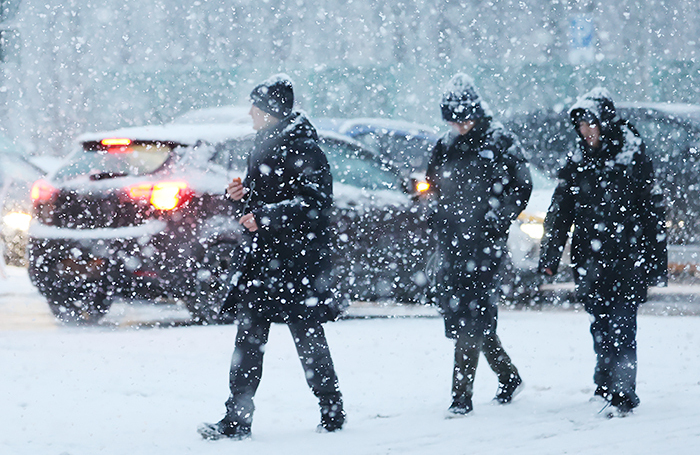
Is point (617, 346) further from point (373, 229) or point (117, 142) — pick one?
point (117, 142)

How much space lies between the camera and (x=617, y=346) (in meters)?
5.35

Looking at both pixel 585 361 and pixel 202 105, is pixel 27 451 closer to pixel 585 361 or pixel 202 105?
pixel 585 361

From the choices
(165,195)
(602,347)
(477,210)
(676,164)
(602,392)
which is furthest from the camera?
(676,164)

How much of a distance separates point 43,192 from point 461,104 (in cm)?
369

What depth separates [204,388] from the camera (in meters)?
5.96

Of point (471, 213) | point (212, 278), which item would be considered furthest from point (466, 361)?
point (212, 278)

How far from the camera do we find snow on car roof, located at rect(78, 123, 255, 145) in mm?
7566

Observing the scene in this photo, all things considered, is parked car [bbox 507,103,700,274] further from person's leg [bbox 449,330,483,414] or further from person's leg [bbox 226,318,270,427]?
person's leg [bbox 226,318,270,427]

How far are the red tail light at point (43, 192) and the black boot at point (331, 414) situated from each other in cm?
358

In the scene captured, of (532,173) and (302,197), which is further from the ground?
(302,197)

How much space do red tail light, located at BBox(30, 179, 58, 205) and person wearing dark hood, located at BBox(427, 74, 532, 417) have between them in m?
3.42

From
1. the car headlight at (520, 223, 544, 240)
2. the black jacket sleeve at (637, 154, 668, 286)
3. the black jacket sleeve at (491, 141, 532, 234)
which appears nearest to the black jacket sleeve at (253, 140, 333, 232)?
the black jacket sleeve at (491, 141, 532, 234)

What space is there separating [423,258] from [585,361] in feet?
5.50

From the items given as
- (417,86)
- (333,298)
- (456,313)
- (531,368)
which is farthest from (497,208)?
(417,86)
